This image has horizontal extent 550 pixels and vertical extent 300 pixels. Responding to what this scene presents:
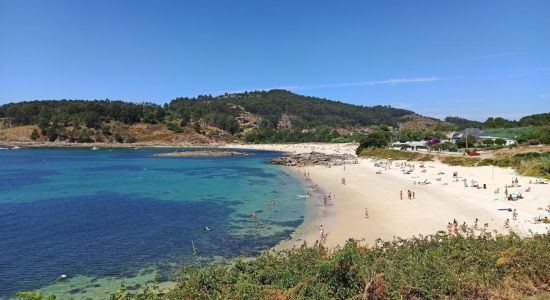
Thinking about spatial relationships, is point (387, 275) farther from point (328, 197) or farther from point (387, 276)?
point (328, 197)

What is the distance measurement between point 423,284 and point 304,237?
18453 millimetres

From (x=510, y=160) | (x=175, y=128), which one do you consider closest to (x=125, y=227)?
(x=510, y=160)

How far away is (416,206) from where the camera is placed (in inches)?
1469

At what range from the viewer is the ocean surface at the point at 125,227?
68.6 feet

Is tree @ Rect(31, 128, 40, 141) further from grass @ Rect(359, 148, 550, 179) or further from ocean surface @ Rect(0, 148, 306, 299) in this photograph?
grass @ Rect(359, 148, 550, 179)

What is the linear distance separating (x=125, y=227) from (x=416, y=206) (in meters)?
25.7

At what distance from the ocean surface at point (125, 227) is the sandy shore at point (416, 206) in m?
3.14

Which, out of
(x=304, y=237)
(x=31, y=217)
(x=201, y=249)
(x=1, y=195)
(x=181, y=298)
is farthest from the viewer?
(x=1, y=195)

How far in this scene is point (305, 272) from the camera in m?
11.2

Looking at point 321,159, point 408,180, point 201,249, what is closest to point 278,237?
point 201,249

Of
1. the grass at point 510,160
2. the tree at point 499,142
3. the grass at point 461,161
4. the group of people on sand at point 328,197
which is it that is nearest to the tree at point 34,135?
the grass at point 510,160

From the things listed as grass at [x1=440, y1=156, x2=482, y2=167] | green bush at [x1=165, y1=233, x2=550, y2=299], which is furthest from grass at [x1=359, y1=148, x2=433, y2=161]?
green bush at [x1=165, y1=233, x2=550, y2=299]

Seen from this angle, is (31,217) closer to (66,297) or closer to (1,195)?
(1,195)

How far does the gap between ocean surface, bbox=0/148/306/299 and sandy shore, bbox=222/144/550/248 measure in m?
3.14
